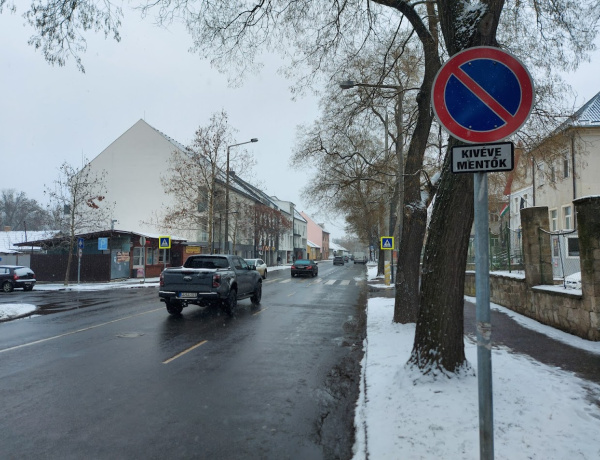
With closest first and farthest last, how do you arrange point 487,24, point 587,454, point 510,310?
point 587,454, point 487,24, point 510,310

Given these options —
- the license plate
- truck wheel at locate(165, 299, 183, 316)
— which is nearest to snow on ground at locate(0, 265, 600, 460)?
the license plate

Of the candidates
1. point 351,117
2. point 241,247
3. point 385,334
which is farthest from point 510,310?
point 241,247

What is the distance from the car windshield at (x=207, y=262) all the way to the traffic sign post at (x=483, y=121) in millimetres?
10672

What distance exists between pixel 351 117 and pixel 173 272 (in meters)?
6.79

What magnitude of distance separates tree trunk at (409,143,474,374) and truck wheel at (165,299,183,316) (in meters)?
8.87

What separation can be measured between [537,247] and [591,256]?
2601mm

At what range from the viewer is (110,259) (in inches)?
1128

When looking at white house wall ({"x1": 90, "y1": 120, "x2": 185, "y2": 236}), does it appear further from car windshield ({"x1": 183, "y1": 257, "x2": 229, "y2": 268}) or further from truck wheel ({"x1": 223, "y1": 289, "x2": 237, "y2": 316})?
truck wheel ({"x1": 223, "y1": 289, "x2": 237, "y2": 316})

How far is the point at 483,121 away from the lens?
290 cm

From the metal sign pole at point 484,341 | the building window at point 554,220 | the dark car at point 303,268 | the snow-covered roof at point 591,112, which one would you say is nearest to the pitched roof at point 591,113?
the snow-covered roof at point 591,112

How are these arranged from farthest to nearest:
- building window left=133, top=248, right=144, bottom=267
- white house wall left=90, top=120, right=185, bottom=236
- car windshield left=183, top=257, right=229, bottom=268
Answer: white house wall left=90, top=120, right=185, bottom=236 < building window left=133, top=248, right=144, bottom=267 < car windshield left=183, top=257, right=229, bottom=268

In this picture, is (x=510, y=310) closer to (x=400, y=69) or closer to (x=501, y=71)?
(x=400, y=69)

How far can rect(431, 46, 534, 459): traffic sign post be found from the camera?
2.71 metres

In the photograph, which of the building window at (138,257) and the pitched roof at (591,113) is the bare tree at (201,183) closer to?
the building window at (138,257)
